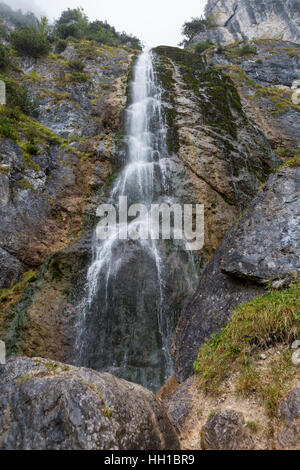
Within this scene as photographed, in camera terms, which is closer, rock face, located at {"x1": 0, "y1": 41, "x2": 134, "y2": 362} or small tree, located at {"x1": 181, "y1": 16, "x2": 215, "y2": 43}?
rock face, located at {"x1": 0, "y1": 41, "x2": 134, "y2": 362}

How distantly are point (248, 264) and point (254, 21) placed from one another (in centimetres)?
4217

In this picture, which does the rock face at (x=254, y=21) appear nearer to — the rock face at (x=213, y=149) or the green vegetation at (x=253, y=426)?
the rock face at (x=213, y=149)

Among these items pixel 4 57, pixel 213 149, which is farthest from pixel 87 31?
pixel 213 149

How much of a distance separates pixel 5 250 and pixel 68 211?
3038 mm

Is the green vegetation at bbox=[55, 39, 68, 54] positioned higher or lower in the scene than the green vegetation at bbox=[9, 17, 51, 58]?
higher

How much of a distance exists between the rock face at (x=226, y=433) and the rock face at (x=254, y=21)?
4120 cm

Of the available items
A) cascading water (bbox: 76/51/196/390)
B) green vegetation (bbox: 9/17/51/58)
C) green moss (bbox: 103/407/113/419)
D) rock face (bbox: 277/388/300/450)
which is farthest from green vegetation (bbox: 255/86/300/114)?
green moss (bbox: 103/407/113/419)

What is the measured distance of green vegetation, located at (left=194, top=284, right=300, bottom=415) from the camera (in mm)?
3779

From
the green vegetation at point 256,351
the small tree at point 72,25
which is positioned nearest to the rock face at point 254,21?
the small tree at point 72,25

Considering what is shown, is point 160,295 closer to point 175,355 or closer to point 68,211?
point 175,355

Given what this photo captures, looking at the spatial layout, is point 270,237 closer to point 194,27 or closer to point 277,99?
point 277,99

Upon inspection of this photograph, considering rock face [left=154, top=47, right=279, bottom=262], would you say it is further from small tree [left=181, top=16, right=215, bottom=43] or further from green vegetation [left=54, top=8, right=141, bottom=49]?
small tree [left=181, top=16, right=215, bottom=43]

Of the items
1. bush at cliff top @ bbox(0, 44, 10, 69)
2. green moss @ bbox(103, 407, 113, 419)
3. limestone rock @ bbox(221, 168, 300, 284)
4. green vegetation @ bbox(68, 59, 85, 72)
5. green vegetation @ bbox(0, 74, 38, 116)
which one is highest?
green vegetation @ bbox(68, 59, 85, 72)

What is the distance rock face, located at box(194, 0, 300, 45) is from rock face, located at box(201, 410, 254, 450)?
41196mm
